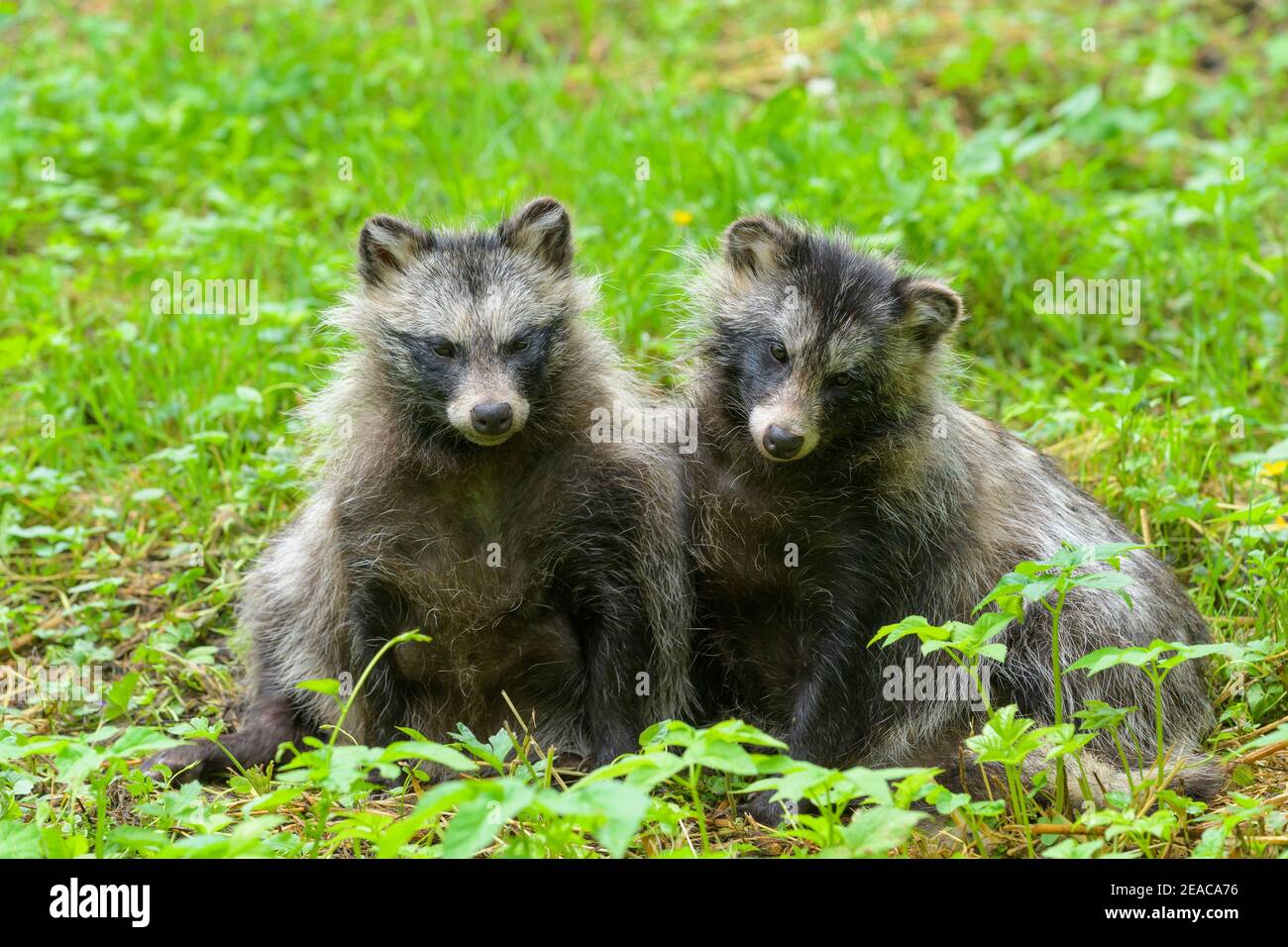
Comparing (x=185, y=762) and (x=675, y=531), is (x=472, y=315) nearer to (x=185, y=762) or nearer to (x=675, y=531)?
(x=675, y=531)

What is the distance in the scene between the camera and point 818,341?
537 centimetres

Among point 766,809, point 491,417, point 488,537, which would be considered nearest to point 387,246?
point 491,417

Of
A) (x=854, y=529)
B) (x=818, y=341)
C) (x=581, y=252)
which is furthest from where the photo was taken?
(x=581, y=252)

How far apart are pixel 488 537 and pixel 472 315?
2.72ft

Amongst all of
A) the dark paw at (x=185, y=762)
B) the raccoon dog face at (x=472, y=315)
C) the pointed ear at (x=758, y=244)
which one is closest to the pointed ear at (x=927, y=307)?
the pointed ear at (x=758, y=244)

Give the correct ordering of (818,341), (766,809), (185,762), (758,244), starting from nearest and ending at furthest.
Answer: (766,809) → (818,341) → (185,762) → (758,244)

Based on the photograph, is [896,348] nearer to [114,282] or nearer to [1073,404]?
[1073,404]

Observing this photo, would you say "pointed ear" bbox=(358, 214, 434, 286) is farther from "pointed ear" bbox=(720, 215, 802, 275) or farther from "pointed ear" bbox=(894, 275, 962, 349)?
"pointed ear" bbox=(894, 275, 962, 349)

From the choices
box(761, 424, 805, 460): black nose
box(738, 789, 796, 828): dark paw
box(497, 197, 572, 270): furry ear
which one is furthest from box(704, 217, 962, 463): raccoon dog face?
box(738, 789, 796, 828): dark paw

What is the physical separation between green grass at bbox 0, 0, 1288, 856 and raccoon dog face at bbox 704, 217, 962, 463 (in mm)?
864

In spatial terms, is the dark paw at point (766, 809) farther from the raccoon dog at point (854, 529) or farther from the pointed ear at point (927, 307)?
the pointed ear at point (927, 307)

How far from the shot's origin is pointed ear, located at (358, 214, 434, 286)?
5.72 meters

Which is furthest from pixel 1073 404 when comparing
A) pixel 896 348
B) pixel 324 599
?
pixel 324 599

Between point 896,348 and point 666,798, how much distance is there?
1846mm
